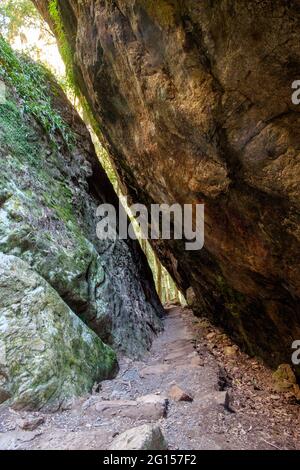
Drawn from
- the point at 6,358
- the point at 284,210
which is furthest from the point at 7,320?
the point at 284,210

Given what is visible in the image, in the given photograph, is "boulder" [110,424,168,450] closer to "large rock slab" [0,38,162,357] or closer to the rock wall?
the rock wall

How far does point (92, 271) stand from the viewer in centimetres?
561

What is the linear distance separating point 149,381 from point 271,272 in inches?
91.1

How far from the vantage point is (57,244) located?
5.06 metres

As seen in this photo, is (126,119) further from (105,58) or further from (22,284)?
(22,284)

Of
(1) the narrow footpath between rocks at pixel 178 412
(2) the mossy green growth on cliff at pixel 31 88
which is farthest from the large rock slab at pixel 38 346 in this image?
(2) the mossy green growth on cliff at pixel 31 88

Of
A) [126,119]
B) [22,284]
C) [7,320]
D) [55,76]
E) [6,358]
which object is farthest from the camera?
[55,76]

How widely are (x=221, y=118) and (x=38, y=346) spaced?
322 centimetres

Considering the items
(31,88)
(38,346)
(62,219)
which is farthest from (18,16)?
(38,346)

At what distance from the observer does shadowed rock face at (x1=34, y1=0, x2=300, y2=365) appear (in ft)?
10.8

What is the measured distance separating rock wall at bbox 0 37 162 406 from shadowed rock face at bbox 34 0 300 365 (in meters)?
1.46

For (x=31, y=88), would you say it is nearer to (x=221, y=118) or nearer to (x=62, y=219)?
(x=62, y=219)

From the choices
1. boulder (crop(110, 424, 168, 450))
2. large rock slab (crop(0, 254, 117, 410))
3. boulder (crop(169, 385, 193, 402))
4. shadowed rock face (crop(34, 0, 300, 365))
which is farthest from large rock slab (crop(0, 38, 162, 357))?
boulder (crop(110, 424, 168, 450))

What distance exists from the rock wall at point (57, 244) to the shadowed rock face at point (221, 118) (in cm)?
146
